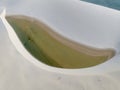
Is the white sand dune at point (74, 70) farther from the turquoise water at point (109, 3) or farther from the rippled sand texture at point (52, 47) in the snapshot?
the turquoise water at point (109, 3)

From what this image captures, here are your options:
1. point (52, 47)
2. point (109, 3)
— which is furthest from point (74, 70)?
point (109, 3)

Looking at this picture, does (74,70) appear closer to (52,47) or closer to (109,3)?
(52,47)

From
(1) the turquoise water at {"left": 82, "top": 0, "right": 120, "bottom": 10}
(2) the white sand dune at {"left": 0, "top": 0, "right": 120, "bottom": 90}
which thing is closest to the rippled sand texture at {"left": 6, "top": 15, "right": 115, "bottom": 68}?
(2) the white sand dune at {"left": 0, "top": 0, "right": 120, "bottom": 90}

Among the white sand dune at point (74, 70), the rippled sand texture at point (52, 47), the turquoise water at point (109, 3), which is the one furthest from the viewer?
the turquoise water at point (109, 3)

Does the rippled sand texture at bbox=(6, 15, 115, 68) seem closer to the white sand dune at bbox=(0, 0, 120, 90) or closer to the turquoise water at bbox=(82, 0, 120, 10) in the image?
the white sand dune at bbox=(0, 0, 120, 90)

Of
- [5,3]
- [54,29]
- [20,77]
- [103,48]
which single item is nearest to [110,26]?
[103,48]

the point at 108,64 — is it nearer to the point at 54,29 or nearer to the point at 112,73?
the point at 112,73

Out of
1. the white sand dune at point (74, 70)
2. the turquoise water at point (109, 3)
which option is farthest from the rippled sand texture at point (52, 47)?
the turquoise water at point (109, 3)
